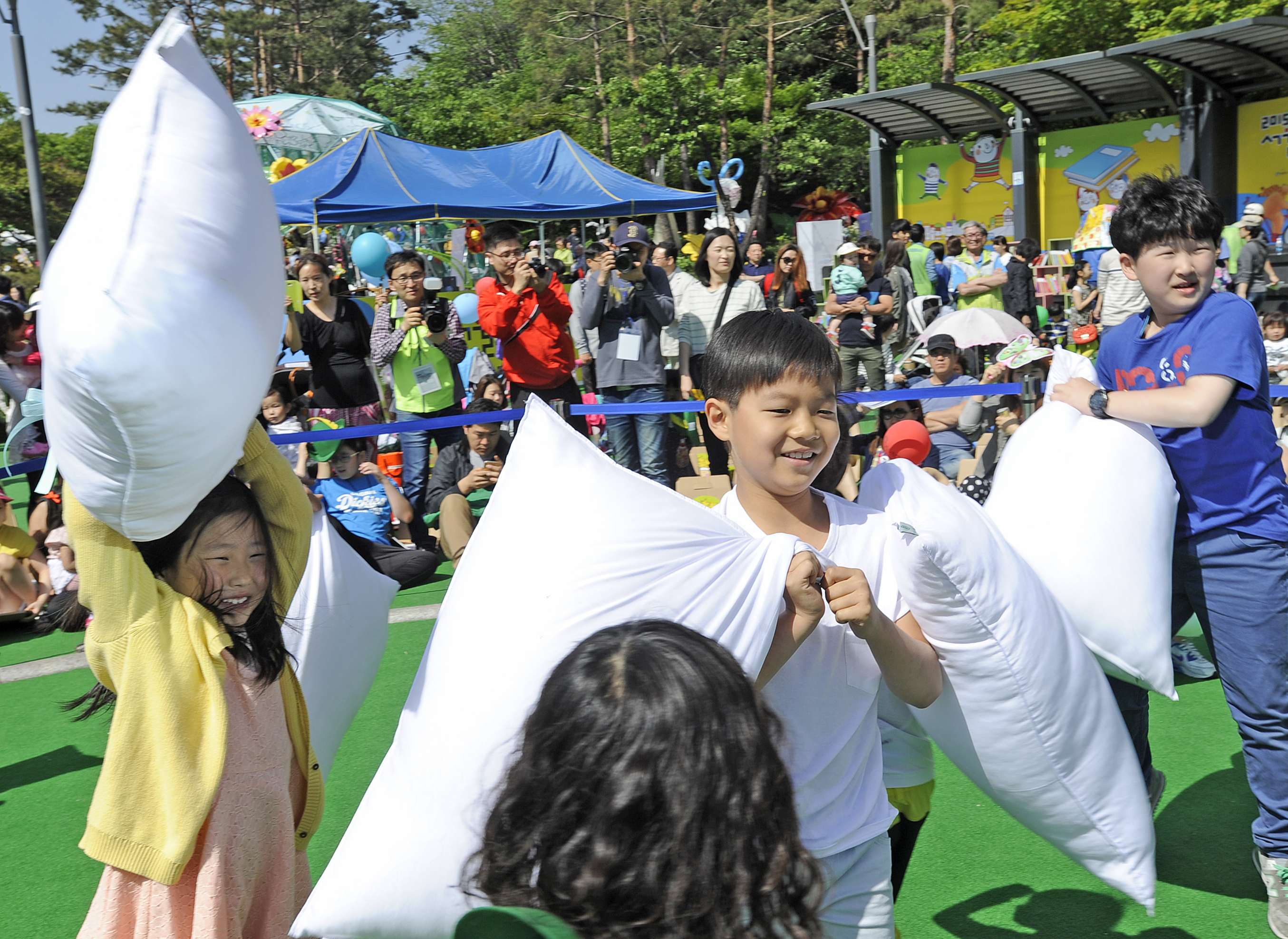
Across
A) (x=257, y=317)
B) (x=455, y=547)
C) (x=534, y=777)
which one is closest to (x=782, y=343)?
(x=257, y=317)

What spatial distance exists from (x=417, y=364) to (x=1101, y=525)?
448cm

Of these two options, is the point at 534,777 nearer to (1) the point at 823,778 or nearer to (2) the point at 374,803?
(1) the point at 823,778

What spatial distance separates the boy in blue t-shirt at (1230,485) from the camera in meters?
2.19

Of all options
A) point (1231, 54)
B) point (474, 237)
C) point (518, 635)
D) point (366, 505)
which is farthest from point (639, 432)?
point (1231, 54)

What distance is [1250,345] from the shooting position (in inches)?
85.0

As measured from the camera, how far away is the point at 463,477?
5527 millimetres

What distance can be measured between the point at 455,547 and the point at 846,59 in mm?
28622

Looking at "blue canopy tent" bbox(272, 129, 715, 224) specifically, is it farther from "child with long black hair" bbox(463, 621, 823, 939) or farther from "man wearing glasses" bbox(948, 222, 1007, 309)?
"child with long black hair" bbox(463, 621, 823, 939)

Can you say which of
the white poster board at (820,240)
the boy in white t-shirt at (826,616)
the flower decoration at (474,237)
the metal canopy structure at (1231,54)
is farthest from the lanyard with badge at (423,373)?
the white poster board at (820,240)

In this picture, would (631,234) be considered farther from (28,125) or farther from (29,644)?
(28,125)

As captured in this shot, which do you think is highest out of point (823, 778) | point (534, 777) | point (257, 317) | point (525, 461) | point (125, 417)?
point (257, 317)

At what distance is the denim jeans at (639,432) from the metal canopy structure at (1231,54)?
27.7ft

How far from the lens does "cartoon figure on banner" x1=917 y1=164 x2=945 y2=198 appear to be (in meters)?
15.5

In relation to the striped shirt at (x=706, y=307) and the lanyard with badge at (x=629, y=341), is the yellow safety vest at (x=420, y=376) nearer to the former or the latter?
the lanyard with badge at (x=629, y=341)
